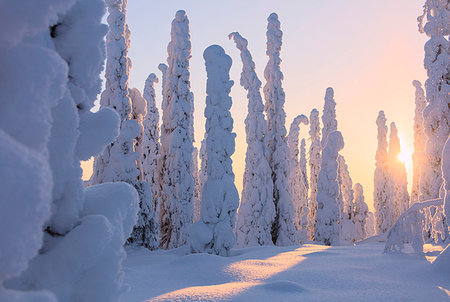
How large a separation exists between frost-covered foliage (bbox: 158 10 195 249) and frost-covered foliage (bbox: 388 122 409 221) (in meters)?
22.5

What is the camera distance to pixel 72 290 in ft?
4.47

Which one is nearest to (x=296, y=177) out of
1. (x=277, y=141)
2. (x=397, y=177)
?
(x=397, y=177)

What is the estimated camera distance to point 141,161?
14.1 meters

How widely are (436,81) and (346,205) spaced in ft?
64.9

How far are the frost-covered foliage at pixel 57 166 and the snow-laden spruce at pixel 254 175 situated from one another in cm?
1586

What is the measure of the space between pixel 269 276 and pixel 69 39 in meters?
4.18

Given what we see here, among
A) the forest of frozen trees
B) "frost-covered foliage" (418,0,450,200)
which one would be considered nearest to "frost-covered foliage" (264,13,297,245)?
the forest of frozen trees

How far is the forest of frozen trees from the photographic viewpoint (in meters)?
1.02

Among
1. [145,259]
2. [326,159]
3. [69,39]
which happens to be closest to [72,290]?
Answer: [69,39]

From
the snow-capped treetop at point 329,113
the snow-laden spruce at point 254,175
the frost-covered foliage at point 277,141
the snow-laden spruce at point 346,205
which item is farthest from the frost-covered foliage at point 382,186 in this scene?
the snow-laden spruce at point 254,175

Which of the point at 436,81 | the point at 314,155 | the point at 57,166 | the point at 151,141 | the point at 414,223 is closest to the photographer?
the point at 57,166

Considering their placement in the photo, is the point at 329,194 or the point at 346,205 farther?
the point at 346,205

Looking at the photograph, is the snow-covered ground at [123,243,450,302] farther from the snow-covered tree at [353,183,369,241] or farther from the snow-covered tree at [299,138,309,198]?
the snow-covered tree at [299,138,309,198]

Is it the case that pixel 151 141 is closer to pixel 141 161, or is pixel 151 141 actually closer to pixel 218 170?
pixel 141 161
